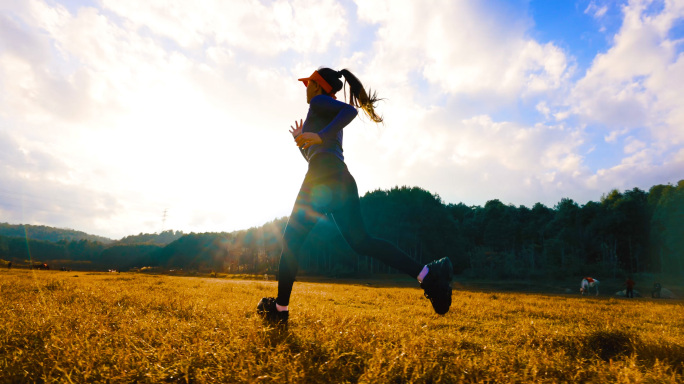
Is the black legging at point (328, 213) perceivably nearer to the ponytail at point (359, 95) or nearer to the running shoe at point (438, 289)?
the running shoe at point (438, 289)

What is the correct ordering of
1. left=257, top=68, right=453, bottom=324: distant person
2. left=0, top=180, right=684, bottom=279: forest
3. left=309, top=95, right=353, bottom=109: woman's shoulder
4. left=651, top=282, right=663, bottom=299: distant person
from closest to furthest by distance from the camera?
left=257, top=68, right=453, bottom=324: distant person, left=309, top=95, right=353, bottom=109: woman's shoulder, left=651, top=282, right=663, bottom=299: distant person, left=0, top=180, right=684, bottom=279: forest

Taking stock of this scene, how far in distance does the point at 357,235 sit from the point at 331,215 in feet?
1.29

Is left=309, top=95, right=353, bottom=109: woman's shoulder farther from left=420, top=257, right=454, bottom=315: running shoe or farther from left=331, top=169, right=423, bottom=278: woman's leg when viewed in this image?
left=420, top=257, right=454, bottom=315: running shoe

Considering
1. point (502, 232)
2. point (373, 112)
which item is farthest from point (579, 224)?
point (373, 112)

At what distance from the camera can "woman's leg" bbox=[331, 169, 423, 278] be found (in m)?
3.50

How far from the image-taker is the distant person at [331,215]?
3.44m

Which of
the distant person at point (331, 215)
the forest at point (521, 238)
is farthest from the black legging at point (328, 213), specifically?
the forest at point (521, 238)

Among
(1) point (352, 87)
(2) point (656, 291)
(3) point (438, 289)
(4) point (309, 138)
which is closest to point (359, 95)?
(1) point (352, 87)

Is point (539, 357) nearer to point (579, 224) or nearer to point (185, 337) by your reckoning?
point (185, 337)

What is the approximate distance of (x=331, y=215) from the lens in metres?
3.72

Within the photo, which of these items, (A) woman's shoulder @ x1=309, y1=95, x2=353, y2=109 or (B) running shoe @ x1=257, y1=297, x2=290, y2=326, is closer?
(B) running shoe @ x1=257, y1=297, x2=290, y2=326

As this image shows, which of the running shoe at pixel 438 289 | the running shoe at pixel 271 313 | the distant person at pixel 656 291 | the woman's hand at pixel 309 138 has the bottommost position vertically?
the distant person at pixel 656 291

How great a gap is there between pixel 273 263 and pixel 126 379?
288ft

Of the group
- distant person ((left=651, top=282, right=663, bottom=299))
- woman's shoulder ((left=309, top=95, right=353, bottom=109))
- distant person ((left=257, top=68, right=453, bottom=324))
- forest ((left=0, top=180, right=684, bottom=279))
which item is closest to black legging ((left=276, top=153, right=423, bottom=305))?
distant person ((left=257, top=68, right=453, bottom=324))
